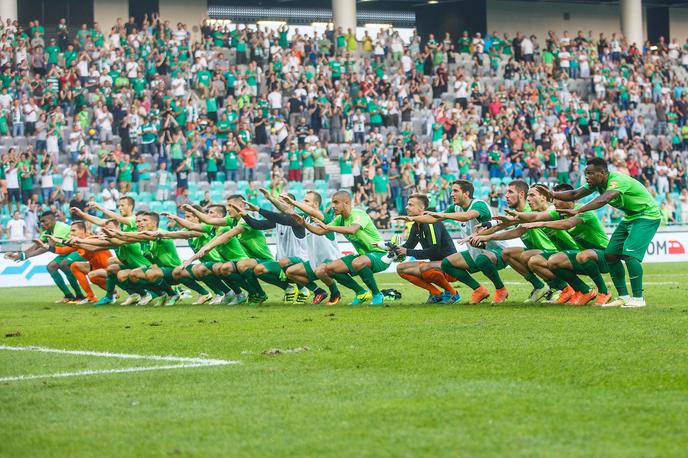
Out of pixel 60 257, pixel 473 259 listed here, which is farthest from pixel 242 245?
pixel 60 257

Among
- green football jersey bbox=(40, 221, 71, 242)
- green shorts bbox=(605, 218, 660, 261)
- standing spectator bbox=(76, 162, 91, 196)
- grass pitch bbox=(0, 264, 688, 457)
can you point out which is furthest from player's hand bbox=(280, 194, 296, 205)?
standing spectator bbox=(76, 162, 91, 196)

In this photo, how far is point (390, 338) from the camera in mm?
12000

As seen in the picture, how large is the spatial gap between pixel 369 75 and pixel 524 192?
23.9 meters

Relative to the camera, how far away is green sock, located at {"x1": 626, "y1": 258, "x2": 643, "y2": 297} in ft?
49.1

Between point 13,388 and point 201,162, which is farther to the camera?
point 201,162

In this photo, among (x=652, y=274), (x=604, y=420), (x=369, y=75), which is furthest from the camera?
(x=369, y=75)

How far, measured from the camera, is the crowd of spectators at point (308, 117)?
33.9 metres

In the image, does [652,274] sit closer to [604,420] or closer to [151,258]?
[151,258]

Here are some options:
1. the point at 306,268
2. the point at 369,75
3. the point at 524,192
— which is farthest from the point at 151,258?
the point at 369,75

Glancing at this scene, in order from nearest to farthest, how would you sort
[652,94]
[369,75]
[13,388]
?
1. [13,388]
2. [369,75]
3. [652,94]

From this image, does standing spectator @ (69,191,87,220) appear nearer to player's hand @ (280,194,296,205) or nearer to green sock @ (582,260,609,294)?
player's hand @ (280,194,296,205)

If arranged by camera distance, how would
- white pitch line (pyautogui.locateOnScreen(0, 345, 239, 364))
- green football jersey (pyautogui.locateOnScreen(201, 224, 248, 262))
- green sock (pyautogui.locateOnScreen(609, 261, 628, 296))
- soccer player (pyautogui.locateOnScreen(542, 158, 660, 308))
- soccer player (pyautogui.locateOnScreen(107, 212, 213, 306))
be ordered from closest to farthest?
white pitch line (pyautogui.locateOnScreen(0, 345, 239, 364)) < soccer player (pyautogui.locateOnScreen(542, 158, 660, 308)) < green sock (pyautogui.locateOnScreen(609, 261, 628, 296)) < green football jersey (pyautogui.locateOnScreen(201, 224, 248, 262)) < soccer player (pyautogui.locateOnScreen(107, 212, 213, 306))

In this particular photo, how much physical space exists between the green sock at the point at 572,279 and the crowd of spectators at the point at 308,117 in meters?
17.2

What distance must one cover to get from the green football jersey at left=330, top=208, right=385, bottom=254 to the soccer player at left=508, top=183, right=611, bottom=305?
2734 millimetres
